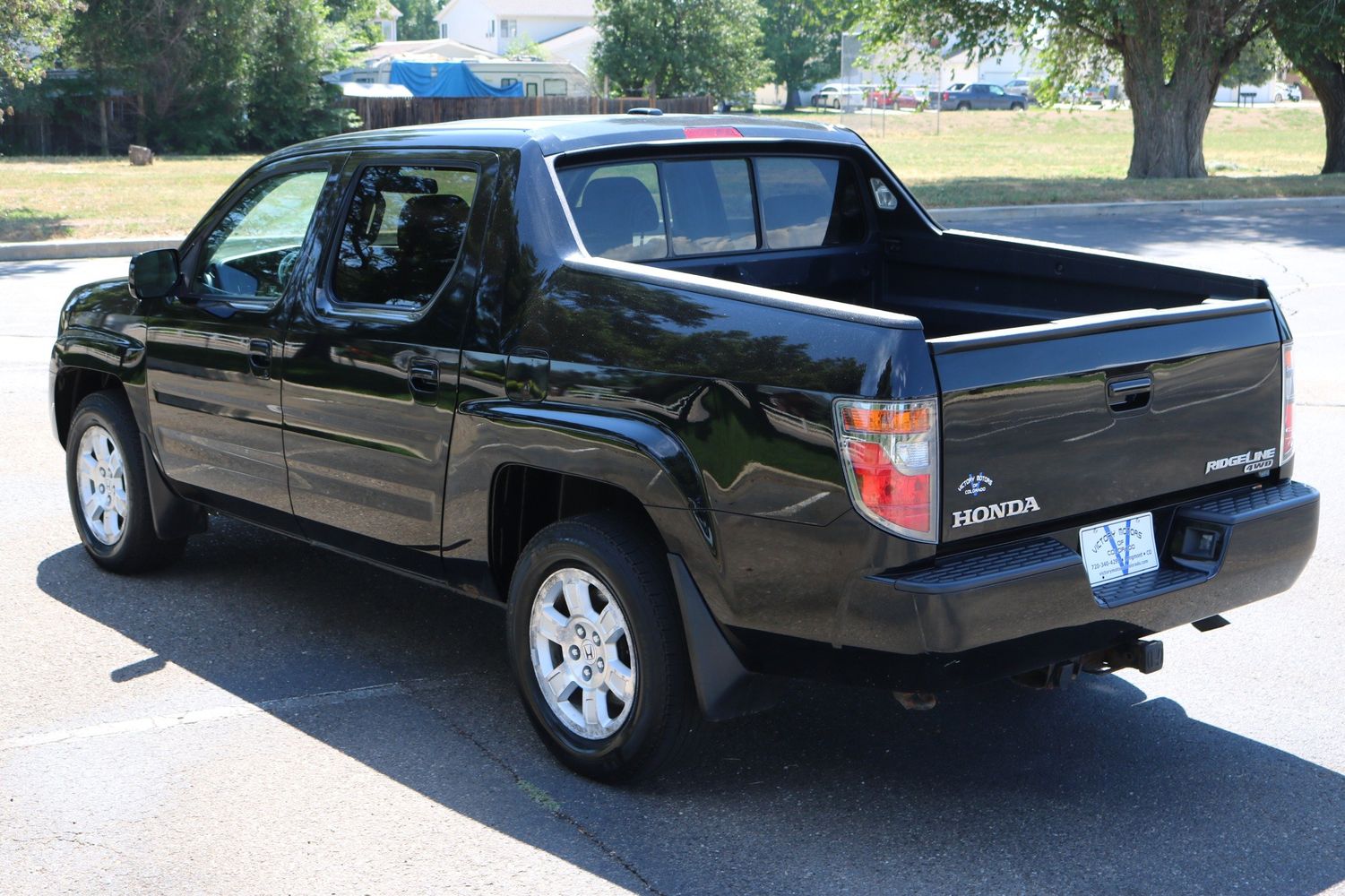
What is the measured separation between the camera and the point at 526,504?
455 centimetres

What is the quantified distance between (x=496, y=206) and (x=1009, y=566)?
1902 mm

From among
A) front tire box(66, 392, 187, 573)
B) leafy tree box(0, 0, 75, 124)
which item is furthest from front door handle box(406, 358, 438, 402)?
leafy tree box(0, 0, 75, 124)

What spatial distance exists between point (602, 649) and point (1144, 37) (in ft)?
76.5

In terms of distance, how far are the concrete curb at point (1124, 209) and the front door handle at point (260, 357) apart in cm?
1577

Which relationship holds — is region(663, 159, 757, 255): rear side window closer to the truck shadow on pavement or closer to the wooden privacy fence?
the truck shadow on pavement

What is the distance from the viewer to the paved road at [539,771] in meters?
3.76

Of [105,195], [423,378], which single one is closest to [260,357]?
[423,378]

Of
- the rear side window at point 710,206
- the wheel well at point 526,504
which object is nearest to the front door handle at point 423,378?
the wheel well at point 526,504

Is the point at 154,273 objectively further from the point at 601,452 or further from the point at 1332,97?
the point at 1332,97

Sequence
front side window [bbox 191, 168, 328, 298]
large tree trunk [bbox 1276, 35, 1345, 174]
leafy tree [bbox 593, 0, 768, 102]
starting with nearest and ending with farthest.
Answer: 1. front side window [bbox 191, 168, 328, 298]
2. large tree trunk [bbox 1276, 35, 1345, 174]
3. leafy tree [bbox 593, 0, 768, 102]

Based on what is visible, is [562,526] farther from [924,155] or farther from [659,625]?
[924,155]

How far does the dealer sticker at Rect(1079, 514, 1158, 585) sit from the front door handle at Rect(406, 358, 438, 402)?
77.3 inches

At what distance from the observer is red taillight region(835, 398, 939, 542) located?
354 cm

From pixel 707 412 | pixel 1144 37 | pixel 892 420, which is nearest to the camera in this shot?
pixel 892 420
